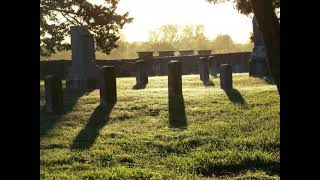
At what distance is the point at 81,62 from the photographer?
17766mm

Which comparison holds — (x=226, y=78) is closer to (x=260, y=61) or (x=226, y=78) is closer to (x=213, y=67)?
(x=260, y=61)

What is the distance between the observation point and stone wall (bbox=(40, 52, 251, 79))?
3042 cm

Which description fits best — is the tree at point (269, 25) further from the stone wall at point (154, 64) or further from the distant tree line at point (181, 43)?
the distant tree line at point (181, 43)

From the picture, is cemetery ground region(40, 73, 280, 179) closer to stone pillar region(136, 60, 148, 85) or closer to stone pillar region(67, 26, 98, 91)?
stone pillar region(67, 26, 98, 91)

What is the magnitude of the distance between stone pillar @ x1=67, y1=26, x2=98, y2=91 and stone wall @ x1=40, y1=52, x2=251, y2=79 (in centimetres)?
1052

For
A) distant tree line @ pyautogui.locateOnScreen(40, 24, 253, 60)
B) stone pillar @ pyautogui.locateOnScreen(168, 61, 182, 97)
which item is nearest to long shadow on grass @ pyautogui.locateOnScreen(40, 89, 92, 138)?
stone pillar @ pyautogui.locateOnScreen(168, 61, 182, 97)

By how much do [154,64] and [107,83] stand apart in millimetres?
20945

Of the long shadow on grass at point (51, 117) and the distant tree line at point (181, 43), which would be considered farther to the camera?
the distant tree line at point (181, 43)

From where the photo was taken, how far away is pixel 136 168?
5.52 meters

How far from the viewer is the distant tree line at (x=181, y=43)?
106688 millimetres

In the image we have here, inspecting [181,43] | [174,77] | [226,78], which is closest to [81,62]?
[174,77]

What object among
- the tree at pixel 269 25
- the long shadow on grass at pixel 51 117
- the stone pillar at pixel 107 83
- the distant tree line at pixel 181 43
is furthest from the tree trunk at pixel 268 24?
the distant tree line at pixel 181 43

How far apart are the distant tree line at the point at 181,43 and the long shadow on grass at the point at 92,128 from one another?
9129cm
